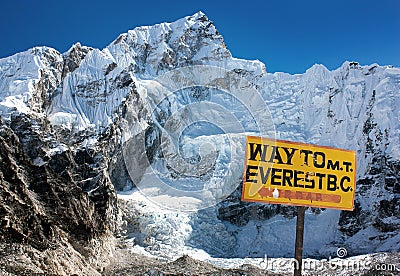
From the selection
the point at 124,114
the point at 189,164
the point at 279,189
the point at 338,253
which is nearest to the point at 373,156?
the point at 338,253

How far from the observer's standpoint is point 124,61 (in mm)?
85812

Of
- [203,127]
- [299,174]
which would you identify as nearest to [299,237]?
[299,174]

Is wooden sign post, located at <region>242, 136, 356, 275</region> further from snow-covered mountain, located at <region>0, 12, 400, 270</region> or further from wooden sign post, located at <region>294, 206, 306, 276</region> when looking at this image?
snow-covered mountain, located at <region>0, 12, 400, 270</region>

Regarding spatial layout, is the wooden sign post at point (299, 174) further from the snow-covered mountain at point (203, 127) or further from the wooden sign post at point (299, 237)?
the snow-covered mountain at point (203, 127)

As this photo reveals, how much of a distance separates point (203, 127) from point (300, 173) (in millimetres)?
73332

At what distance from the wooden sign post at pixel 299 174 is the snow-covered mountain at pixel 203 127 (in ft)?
146

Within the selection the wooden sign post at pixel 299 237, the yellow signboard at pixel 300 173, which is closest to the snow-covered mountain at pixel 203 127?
the yellow signboard at pixel 300 173

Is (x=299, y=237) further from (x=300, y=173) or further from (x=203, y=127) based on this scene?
(x=203, y=127)

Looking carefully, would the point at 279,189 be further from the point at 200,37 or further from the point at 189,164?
the point at 200,37

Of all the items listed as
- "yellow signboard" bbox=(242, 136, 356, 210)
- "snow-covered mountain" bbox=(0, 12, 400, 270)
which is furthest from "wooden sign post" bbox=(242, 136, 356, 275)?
"snow-covered mountain" bbox=(0, 12, 400, 270)

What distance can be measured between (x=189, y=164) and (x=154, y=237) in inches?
691

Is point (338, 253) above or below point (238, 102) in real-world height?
below

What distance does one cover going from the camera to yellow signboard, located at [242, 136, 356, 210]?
925cm

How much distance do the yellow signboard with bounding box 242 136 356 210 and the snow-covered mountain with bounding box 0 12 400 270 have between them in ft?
146
